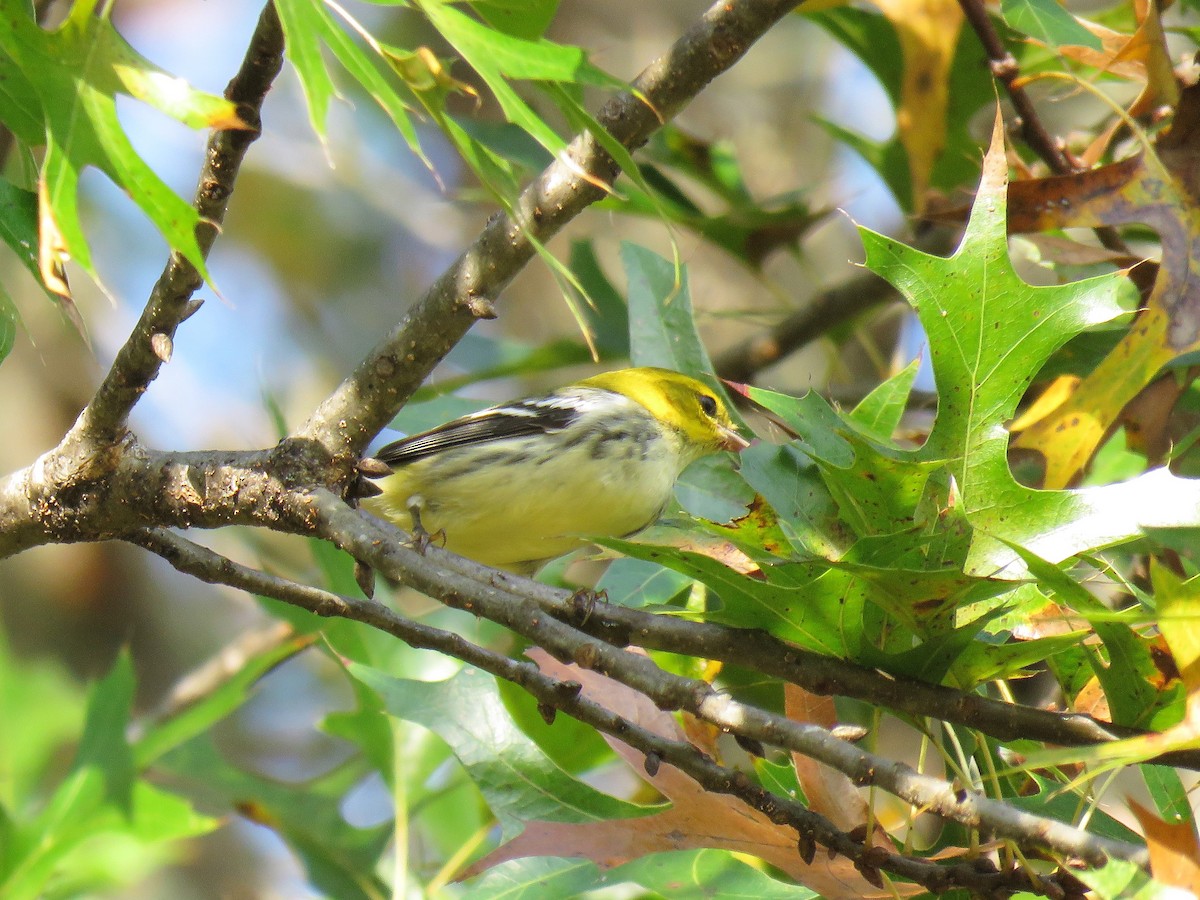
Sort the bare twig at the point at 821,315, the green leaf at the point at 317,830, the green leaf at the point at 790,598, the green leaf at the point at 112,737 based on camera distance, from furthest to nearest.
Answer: the bare twig at the point at 821,315
the green leaf at the point at 112,737
the green leaf at the point at 317,830
the green leaf at the point at 790,598

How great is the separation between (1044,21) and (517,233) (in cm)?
120

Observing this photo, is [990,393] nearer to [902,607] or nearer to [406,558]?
[902,607]

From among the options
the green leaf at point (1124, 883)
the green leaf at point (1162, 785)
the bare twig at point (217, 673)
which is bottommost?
the green leaf at point (1124, 883)

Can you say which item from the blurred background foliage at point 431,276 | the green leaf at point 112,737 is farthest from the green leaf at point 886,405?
the green leaf at point 112,737

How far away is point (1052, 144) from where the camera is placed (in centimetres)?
254

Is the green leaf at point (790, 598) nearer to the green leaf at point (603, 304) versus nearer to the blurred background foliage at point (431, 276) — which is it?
the blurred background foliage at point (431, 276)

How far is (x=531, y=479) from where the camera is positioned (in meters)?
3.04

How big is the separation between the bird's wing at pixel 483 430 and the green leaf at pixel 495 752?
108 cm

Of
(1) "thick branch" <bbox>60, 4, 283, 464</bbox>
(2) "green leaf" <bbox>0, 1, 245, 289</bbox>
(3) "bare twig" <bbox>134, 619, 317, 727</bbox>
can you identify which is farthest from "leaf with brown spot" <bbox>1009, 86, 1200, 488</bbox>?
(3) "bare twig" <bbox>134, 619, 317, 727</bbox>

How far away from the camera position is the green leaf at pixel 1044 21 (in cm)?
225

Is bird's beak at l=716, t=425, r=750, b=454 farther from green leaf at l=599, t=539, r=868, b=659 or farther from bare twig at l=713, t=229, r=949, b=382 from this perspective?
green leaf at l=599, t=539, r=868, b=659

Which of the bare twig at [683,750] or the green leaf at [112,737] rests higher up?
the green leaf at [112,737]

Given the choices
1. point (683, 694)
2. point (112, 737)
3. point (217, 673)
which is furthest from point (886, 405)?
point (217, 673)

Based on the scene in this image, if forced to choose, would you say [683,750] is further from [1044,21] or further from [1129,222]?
[1044,21]
